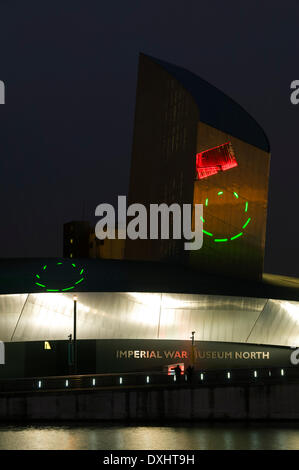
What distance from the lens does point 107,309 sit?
175ft

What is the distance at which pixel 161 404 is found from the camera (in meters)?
37.7

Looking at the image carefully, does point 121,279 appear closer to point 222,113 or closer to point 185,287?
point 185,287

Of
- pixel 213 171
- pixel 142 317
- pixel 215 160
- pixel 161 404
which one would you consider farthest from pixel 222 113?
pixel 161 404

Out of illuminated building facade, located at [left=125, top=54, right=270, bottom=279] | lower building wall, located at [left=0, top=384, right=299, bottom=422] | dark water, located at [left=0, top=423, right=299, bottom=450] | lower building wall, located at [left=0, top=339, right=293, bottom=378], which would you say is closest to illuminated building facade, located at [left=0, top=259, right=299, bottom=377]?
lower building wall, located at [left=0, top=339, right=293, bottom=378]

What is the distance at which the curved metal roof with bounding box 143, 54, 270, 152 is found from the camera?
200ft

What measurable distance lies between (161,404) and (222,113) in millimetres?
29720

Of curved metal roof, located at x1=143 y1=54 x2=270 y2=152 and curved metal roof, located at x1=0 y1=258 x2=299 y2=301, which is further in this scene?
curved metal roof, located at x1=143 y1=54 x2=270 y2=152

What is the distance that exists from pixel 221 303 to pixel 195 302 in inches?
69.8

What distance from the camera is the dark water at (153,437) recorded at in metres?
29.5

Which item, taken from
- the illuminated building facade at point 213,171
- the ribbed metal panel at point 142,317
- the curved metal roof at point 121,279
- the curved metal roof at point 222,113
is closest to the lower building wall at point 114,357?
the ribbed metal panel at point 142,317

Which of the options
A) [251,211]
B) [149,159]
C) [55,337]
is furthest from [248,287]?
[149,159]

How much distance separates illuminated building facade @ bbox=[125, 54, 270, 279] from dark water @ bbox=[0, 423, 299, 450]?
2517cm

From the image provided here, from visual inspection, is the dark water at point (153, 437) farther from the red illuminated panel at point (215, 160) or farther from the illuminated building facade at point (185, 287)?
the red illuminated panel at point (215, 160)

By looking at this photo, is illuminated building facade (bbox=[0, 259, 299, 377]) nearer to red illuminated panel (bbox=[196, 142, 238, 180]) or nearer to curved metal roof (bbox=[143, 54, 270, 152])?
red illuminated panel (bbox=[196, 142, 238, 180])
